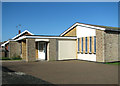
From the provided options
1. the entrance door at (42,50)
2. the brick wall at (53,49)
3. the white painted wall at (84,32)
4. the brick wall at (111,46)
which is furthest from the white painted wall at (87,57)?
the entrance door at (42,50)

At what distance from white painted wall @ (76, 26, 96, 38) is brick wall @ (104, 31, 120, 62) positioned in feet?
5.44

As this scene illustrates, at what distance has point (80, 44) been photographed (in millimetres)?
18266

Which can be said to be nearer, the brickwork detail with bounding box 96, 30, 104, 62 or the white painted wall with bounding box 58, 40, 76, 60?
the brickwork detail with bounding box 96, 30, 104, 62

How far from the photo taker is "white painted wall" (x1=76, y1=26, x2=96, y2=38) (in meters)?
16.4

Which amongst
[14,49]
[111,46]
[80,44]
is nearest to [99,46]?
[111,46]

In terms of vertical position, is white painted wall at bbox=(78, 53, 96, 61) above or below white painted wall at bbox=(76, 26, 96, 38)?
below

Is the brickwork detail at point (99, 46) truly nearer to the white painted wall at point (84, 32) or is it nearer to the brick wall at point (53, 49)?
the white painted wall at point (84, 32)

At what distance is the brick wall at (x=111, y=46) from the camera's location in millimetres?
14891

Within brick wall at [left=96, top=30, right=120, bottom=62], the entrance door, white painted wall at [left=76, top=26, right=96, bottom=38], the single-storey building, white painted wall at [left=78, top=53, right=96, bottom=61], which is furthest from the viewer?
the entrance door

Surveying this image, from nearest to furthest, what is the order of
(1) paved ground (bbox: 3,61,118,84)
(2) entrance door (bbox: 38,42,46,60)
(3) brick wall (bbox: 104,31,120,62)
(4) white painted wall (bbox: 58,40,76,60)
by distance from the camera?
(1) paved ground (bbox: 3,61,118,84)
(3) brick wall (bbox: 104,31,120,62)
(4) white painted wall (bbox: 58,40,76,60)
(2) entrance door (bbox: 38,42,46,60)

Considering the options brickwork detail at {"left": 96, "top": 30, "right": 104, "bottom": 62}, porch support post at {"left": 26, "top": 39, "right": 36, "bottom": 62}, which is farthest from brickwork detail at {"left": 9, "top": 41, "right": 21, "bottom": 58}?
brickwork detail at {"left": 96, "top": 30, "right": 104, "bottom": 62}

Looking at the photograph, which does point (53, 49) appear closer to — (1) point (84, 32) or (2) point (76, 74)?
(1) point (84, 32)

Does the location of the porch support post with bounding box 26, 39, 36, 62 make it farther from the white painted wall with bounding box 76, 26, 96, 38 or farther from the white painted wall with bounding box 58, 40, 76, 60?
the white painted wall with bounding box 76, 26, 96, 38

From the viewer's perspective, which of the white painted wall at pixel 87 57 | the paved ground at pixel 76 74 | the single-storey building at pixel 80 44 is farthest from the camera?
the white painted wall at pixel 87 57
